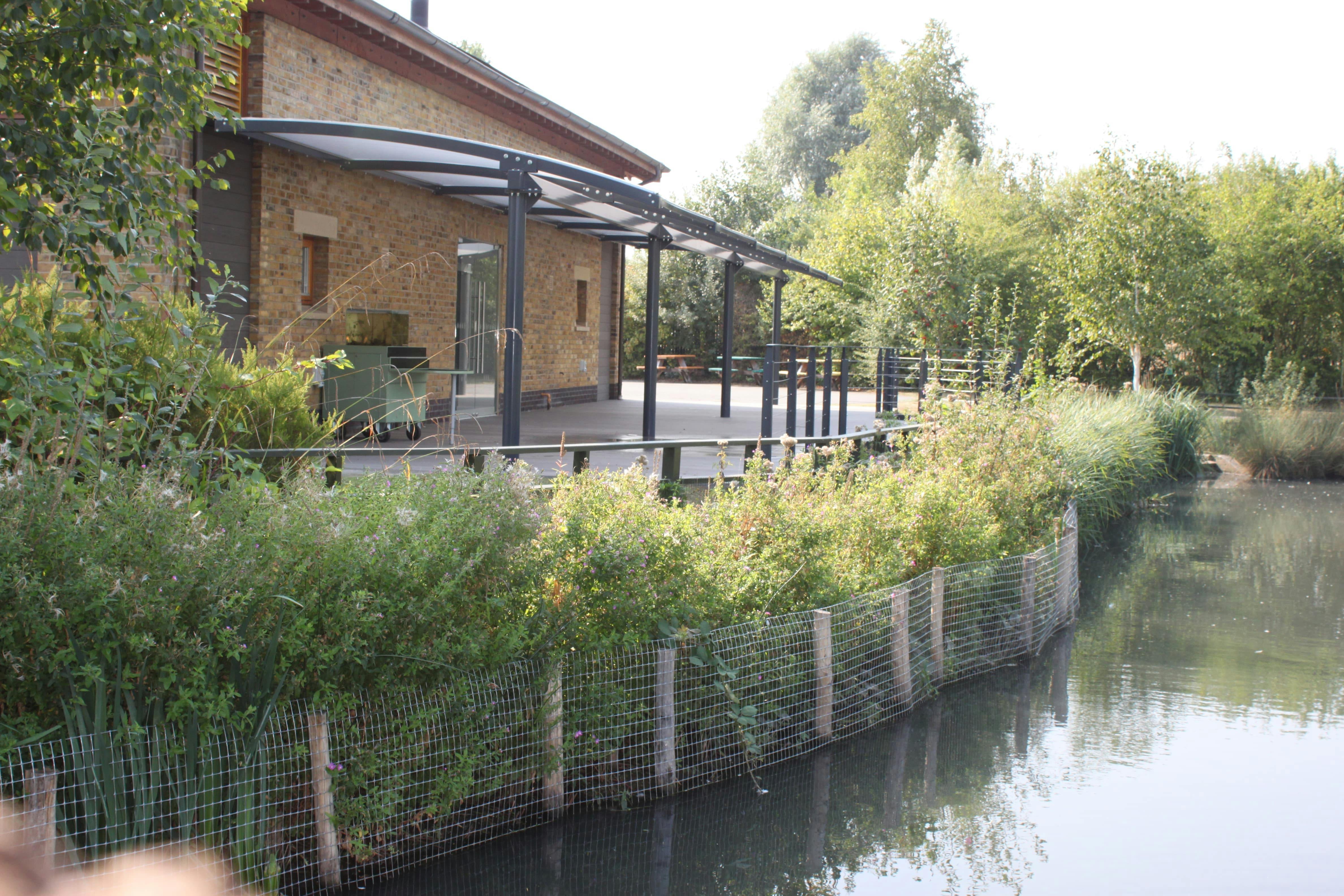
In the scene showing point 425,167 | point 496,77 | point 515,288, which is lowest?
point 515,288

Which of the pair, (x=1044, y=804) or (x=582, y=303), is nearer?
(x=1044, y=804)

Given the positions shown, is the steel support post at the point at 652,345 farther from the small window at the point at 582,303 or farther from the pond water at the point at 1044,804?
the small window at the point at 582,303

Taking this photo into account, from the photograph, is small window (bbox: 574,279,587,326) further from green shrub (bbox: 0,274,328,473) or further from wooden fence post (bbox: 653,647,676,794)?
wooden fence post (bbox: 653,647,676,794)

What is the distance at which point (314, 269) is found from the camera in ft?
38.6

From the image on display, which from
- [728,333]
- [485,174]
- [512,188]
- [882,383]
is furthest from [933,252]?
[512,188]

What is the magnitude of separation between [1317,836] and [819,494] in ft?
11.4

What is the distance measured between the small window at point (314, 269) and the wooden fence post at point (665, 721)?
752 centimetres

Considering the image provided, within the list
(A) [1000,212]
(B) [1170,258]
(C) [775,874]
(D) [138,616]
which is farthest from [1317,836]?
(A) [1000,212]

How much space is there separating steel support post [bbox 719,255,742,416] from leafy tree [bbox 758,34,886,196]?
37785mm

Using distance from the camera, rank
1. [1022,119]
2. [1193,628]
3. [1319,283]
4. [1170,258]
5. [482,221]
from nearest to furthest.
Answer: [1193,628]
[482,221]
[1170,258]
[1319,283]
[1022,119]

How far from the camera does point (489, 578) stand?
4.95 meters

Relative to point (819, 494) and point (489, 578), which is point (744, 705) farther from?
point (819, 494)

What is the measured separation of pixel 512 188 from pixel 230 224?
285cm

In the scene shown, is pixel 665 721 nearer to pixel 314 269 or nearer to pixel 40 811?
pixel 40 811
